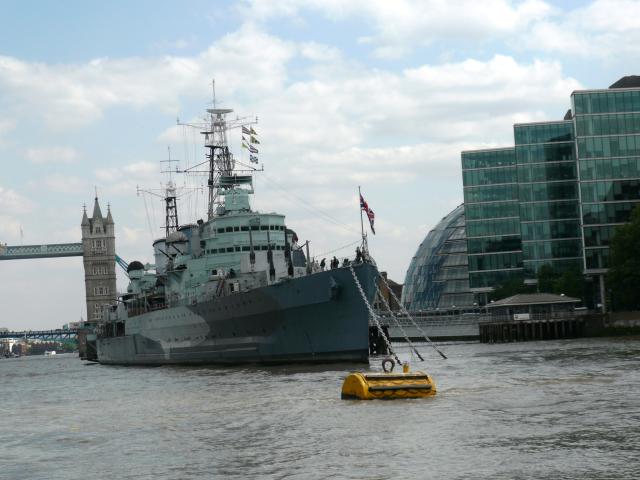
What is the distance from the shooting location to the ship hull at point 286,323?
46500mm

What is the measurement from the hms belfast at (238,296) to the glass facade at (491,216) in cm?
4223

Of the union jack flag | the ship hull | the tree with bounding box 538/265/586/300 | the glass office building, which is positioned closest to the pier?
the tree with bounding box 538/265/586/300

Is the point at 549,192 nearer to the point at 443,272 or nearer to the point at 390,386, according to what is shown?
the point at 443,272

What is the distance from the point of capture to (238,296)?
5219cm

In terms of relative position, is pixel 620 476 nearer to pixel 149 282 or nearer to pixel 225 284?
pixel 225 284

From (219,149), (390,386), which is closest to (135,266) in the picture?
(219,149)

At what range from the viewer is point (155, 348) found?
71.5 m

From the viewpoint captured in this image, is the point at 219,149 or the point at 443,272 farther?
the point at 443,272

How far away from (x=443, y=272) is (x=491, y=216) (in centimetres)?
3121

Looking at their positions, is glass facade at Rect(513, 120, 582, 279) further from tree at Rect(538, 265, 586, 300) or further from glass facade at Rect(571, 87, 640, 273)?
glass facade at Rect(571, 87, 640, 273)

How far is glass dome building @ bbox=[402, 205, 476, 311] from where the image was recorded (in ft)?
454

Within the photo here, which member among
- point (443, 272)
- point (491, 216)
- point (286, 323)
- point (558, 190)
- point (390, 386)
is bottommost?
point (390, 386)

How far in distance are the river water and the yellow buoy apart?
451 millimetres

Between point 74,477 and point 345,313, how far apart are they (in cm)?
2732
